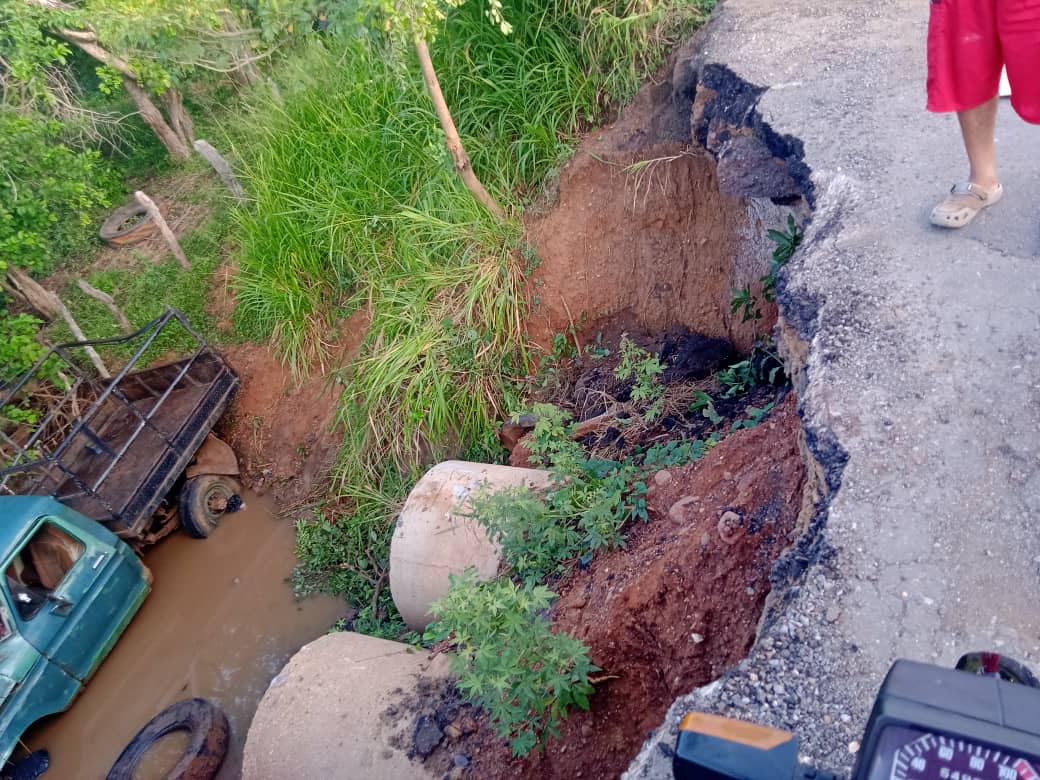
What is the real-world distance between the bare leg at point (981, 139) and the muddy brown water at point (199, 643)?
452cm

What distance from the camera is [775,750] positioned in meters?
0.94

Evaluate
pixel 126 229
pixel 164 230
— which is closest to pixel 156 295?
pixel 164 230

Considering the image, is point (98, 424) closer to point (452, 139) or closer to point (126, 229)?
point (126, 229)

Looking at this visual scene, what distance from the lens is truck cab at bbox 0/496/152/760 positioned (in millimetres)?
4238

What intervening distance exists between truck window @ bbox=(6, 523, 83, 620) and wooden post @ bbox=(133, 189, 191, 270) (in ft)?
11.4

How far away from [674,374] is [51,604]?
163 inches

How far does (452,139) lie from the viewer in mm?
4621

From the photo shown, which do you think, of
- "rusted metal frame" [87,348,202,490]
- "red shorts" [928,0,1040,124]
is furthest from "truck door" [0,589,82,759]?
"red shorts" [928,0,1040,124]

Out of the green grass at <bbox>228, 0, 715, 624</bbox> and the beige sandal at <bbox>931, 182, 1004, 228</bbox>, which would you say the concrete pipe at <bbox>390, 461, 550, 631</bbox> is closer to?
the green grass at <bbox>228, 0, 715, 624</bbox>

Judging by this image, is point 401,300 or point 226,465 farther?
point 226,465

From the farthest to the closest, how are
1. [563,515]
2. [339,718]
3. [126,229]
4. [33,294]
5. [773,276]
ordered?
[126,229]
[33,294]
[773,276]
[563,515]
[339,718]

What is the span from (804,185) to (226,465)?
487 cm

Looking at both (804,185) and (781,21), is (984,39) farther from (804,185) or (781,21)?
(781,21)

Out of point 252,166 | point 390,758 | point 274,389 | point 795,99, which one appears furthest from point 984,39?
point 252,166
